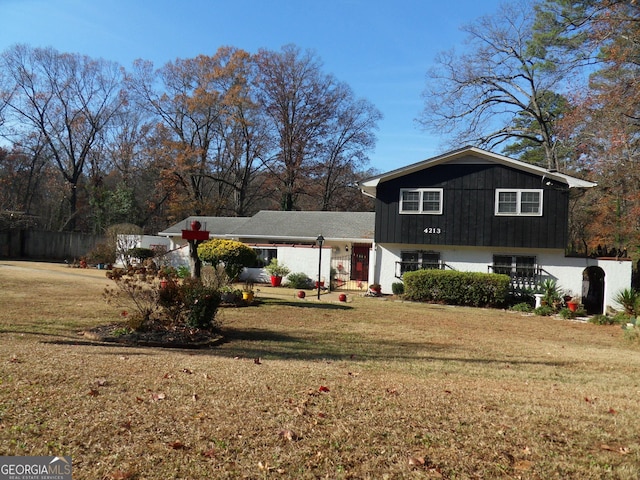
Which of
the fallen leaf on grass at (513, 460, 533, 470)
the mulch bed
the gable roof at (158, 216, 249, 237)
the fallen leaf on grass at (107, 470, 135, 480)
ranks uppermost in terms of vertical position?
the gable roof at (158, 216, 249, 237)

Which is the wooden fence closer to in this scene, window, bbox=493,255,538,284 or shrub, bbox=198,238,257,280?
shrub, bbox=198,238,257,280

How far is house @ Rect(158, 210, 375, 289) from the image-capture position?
22734 mm

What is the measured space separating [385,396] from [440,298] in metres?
14.5

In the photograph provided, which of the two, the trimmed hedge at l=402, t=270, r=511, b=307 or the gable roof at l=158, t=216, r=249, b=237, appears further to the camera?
the gable roof at l=158, t=216, r=249, b=237

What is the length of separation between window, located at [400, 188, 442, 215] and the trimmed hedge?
2991mm

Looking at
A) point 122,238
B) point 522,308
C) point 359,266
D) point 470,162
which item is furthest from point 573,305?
point 122,238

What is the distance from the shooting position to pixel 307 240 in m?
26.4

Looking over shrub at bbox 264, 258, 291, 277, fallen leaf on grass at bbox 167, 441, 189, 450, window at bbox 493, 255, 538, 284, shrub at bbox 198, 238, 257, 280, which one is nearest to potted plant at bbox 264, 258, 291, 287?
shrub at bbox 264, 258, 291, 277

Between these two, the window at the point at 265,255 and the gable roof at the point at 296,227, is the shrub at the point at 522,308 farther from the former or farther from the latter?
the window at the point at 265,255

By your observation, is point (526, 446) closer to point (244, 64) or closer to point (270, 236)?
point (270, 236)

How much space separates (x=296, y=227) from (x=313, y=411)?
23.1 m

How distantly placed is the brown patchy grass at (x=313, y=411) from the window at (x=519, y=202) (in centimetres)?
1164

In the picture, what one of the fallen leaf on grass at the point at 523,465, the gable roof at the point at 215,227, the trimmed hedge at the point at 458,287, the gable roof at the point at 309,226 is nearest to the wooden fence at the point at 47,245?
the gable roof at the point at 215,227

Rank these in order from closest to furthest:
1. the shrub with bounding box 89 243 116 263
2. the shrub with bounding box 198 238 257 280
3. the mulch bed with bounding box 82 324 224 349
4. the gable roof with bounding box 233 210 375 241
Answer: the mulch bed with bounding box 82 324 224 349 → the shrub with bounding box 198 238 257 280 → the gable roof with bounding box 233 210 375 241 → the shrub with bounding box 89 243 116 263
